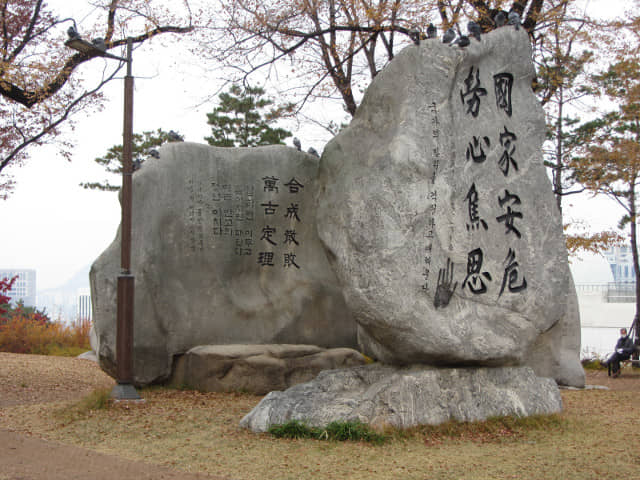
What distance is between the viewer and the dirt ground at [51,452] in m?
5.03

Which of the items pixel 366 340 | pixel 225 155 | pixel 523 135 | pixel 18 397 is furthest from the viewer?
pixel 225 155

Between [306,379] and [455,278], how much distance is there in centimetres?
382

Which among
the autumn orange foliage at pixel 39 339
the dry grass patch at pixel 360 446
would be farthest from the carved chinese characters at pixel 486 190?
the autumn orange foliage at pixel 39 339

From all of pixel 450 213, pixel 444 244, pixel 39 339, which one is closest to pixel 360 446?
pixel 444 244

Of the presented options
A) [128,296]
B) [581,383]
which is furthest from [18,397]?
[581,383]

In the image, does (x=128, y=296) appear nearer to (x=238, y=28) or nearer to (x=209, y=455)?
(x=209, y=455)

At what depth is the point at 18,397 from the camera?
9.16 m

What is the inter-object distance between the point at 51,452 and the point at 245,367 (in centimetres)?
377

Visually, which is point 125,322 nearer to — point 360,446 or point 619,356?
point 360,446

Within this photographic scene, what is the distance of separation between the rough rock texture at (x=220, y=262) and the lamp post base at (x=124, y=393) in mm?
752

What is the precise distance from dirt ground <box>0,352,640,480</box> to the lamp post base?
1.19m

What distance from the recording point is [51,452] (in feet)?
18.9

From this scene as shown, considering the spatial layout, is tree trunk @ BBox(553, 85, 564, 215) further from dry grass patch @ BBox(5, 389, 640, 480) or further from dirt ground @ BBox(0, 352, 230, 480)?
dirt ground @ BBox(0, 352, 230, 480)

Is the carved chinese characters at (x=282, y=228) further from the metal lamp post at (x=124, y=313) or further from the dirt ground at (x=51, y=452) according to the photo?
the dirt ground at (x=51, y=452)
